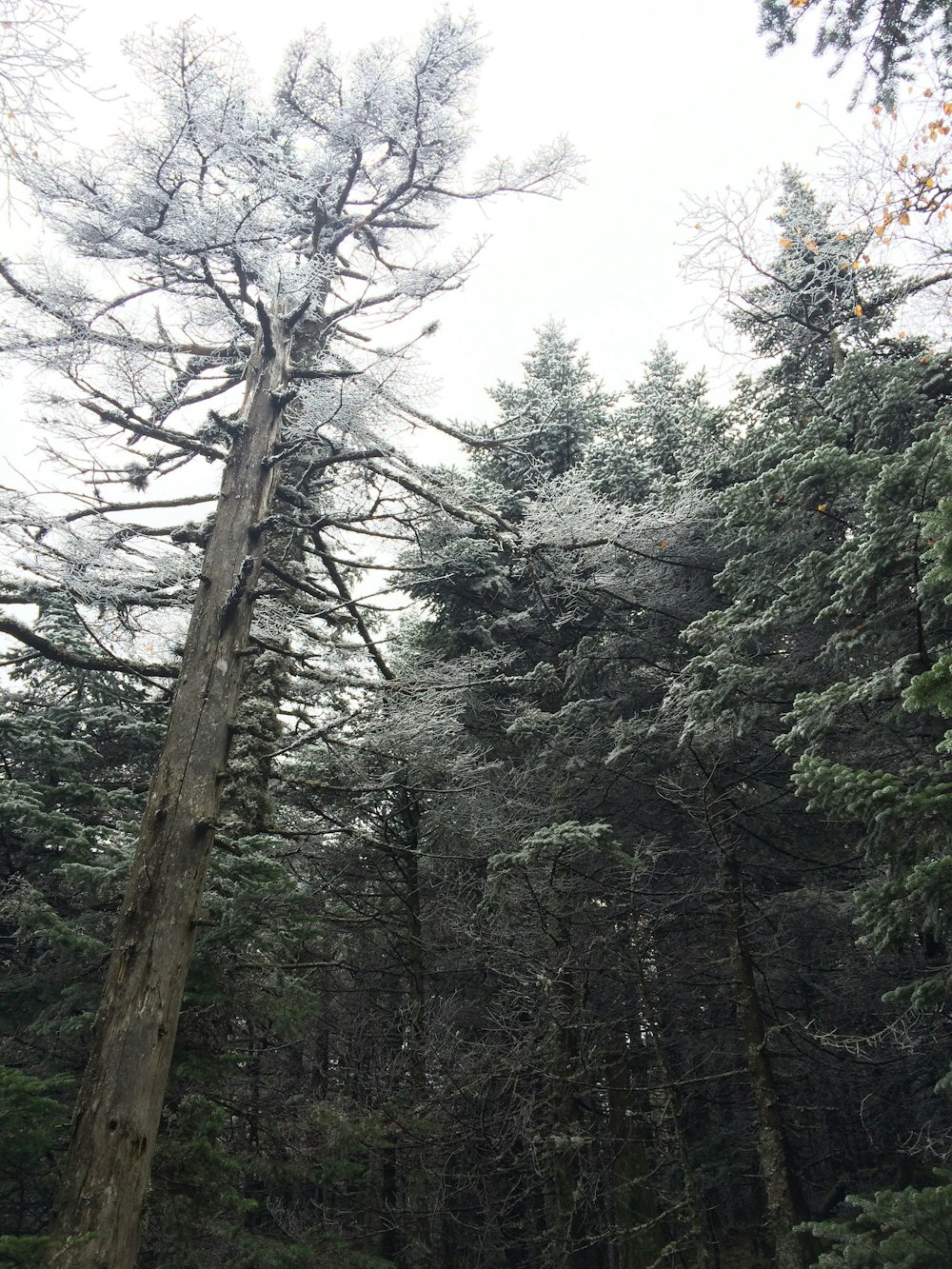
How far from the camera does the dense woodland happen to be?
16.8 ft

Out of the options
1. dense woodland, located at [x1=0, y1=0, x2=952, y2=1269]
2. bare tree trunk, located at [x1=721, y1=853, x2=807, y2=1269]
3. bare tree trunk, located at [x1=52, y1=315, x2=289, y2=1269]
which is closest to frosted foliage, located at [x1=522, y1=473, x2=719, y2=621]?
dense woodland, located at [x1=0, y1=0, x2=952, y2=1269]

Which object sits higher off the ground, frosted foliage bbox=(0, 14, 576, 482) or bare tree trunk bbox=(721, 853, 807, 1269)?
frosted foliage bbox=(0, 14, 576, 482)

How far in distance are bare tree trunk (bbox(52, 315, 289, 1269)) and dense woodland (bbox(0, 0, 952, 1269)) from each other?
0.02 m

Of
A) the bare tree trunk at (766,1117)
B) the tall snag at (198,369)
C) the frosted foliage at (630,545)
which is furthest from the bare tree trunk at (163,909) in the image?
the bare tree trunk at (766,1117)

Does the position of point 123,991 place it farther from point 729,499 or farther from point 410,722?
point 729,499

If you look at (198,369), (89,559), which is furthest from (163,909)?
(198,369)

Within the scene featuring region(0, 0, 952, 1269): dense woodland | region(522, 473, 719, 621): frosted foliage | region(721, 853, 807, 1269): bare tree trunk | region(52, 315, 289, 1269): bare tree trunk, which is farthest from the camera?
region(522, 473, 719, 621): frosted foliage

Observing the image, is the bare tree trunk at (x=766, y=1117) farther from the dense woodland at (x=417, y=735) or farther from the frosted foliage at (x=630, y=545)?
the frosted foliage at (x=630, y=545)

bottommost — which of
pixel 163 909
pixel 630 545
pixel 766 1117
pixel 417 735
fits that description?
pixel 766 1117

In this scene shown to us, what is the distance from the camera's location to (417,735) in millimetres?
7895

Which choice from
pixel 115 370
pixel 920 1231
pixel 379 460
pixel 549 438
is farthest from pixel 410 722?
pixel 549 438

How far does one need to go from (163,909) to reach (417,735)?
3439mm

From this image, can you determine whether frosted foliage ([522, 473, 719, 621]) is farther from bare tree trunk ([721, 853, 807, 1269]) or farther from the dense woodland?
bare tree trunk ([721, 853, 807, 1269])

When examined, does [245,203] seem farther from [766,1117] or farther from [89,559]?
[766,1117]
